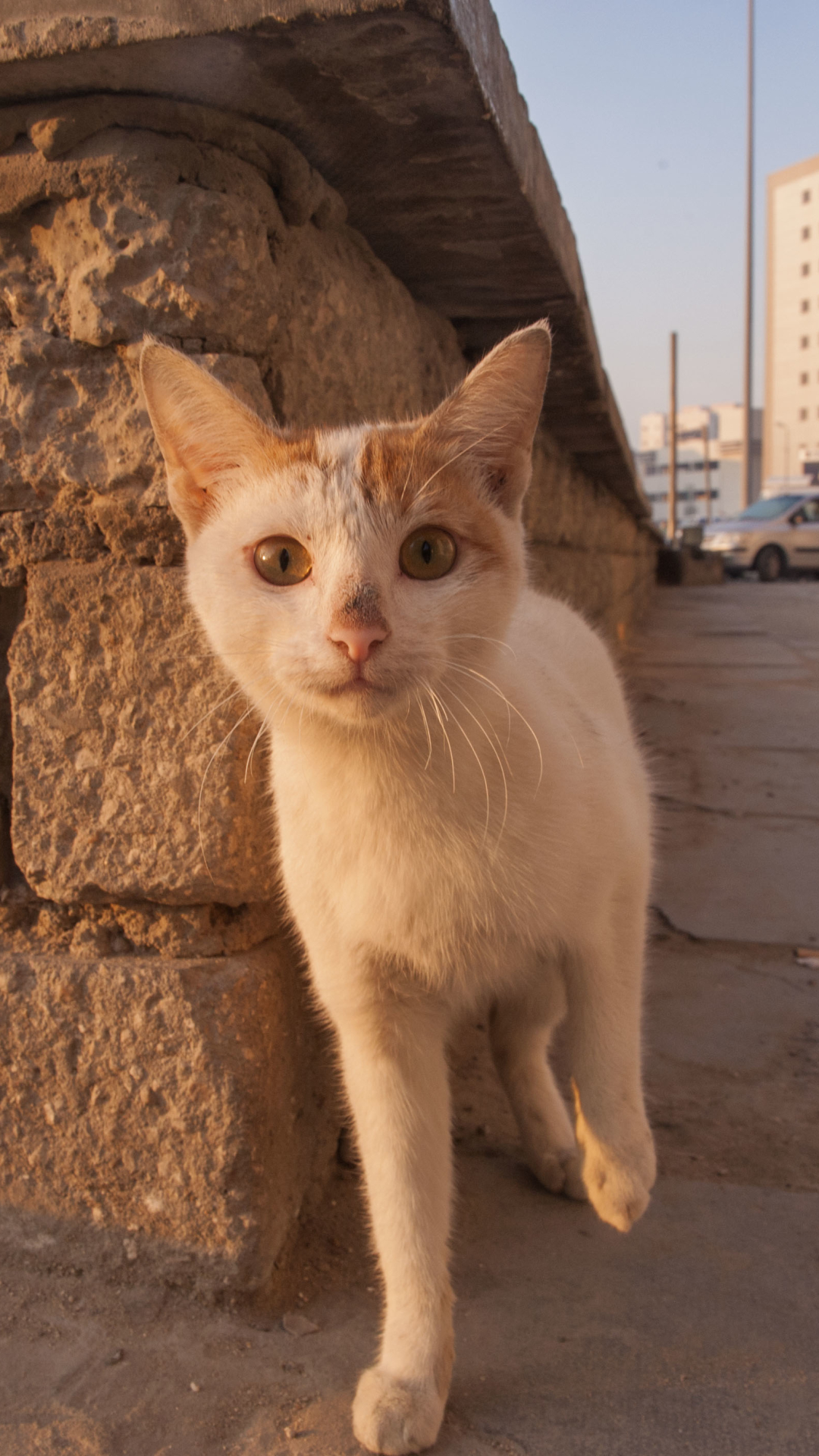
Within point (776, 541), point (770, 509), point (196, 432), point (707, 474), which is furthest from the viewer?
point (707, 474)

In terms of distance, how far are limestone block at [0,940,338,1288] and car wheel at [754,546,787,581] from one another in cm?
1885

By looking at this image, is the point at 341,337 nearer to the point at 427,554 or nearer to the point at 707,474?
the point at 427,554

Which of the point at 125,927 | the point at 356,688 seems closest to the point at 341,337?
the point at 356,688

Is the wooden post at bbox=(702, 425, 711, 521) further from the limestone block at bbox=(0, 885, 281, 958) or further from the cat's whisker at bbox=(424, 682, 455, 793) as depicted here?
the cat's whisker at bbox=(424, 682, 455, 793)

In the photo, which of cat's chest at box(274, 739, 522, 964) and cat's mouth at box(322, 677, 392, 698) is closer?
cat's mouth at box(322, 677, 392, 698)

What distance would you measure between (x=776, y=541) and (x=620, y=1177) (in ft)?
62.3

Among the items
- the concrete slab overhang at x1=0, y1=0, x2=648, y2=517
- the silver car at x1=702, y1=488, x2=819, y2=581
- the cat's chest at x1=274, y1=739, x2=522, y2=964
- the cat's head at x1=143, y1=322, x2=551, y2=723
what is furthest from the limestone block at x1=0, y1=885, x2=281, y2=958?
the silver car at x1=702, y1=488, x2=819, y2=581

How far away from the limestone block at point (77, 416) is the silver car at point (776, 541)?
59.8 feet

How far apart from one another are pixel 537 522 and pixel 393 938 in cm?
257

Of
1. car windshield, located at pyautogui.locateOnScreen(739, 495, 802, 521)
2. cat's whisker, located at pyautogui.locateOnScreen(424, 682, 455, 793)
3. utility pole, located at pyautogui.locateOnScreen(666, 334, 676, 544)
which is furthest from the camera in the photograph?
utility pole, located at pyautogui.locateOnScreen(666, 334, 676, 544)

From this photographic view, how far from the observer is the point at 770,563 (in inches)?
754

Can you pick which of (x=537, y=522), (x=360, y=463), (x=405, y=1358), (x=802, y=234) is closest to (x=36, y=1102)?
(x=405, y=1358)

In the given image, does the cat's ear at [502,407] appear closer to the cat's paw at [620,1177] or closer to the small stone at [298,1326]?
the cat's paw at [620,1177]

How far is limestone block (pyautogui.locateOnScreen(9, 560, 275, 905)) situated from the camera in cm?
173
